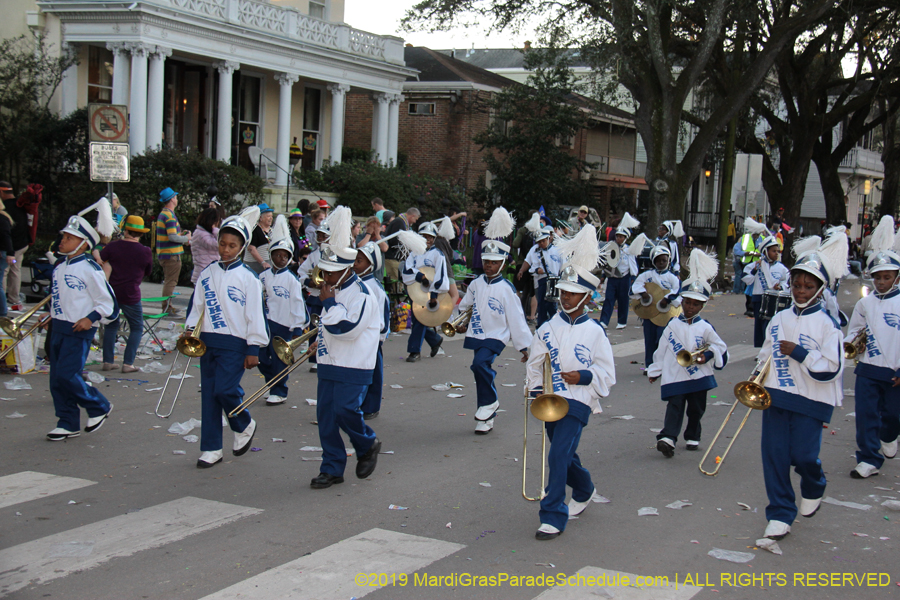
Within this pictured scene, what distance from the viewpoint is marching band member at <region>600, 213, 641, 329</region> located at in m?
15.0

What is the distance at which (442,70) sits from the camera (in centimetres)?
3281

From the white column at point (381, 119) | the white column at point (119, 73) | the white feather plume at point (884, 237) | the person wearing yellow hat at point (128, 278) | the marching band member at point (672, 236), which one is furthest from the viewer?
the white column at point (381, 119)

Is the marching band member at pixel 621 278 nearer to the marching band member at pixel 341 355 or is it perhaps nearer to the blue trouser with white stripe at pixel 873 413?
the blue trouser with white stripe at pixel 873 413

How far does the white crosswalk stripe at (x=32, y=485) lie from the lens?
6.09 m

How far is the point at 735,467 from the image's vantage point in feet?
24.5

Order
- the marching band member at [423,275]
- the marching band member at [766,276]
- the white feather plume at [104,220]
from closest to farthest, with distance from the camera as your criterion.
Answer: the white feather plume at [104,220] < the marching band member at [423,275] < the marching band member at [766,276]

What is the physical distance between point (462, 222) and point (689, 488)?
15899mm

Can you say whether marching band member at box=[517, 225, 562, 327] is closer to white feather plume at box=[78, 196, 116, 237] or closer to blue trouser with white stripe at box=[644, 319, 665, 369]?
blue trouser with white stripe at box=[644, 319, 665, 369]

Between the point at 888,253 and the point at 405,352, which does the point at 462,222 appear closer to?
the point at 405,352

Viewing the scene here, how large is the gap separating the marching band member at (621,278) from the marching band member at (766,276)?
2.05 m

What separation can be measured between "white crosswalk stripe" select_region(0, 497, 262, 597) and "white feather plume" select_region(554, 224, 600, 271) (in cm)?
280

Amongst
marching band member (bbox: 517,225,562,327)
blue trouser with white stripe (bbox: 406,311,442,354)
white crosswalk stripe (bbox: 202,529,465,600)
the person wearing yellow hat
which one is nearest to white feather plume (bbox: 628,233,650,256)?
marching band member (bbox: 517,225,562,327)

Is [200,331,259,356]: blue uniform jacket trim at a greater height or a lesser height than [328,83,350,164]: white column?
lesser

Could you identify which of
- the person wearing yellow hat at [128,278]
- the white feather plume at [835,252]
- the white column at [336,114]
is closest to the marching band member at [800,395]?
the white feather plume at [835,252]
